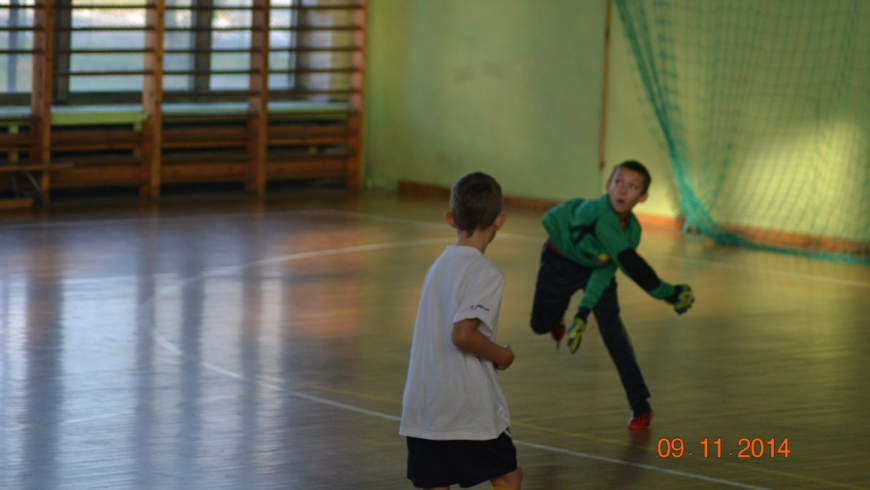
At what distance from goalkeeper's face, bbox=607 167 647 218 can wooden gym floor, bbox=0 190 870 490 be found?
0.83 meters

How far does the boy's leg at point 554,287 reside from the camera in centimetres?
464

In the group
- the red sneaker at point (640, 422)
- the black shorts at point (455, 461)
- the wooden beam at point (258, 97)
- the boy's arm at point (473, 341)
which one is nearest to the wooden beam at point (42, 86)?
the wooden beam at point (258, 97)

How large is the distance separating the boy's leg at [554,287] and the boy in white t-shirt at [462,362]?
1.80 metres

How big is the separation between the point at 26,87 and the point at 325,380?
23.3ft

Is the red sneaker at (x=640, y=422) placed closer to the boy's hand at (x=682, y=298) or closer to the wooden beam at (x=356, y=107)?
the boy's hand at (x=682, y=298)

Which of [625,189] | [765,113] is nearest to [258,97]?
[765,113]

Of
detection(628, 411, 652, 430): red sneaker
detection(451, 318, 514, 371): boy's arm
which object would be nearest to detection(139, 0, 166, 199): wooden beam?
detection(628, 411, 652, 430): red sneaker

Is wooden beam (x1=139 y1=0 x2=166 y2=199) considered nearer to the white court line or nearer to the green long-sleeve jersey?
the white court line

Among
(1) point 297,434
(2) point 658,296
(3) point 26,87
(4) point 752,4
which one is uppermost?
(4) point 752,4

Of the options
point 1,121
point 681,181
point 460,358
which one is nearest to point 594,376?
point 460,358

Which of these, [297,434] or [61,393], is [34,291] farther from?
[297,434]

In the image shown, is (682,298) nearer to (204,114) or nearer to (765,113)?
(765,113)

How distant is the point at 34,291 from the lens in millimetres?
6785

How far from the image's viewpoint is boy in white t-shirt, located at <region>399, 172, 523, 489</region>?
9.04 feet
